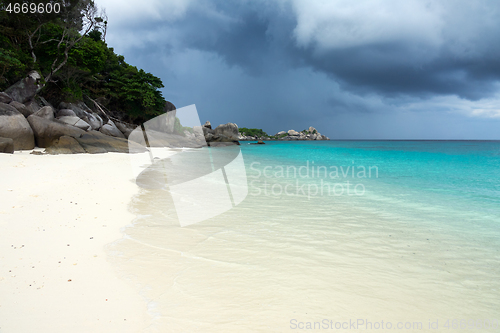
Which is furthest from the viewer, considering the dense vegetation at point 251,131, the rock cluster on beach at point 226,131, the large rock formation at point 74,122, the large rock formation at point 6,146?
the dense vegetation at point 251,131

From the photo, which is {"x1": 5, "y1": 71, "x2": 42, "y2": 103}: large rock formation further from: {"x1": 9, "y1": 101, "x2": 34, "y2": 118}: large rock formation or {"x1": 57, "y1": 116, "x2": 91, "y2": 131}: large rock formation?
{"x1": 9, "y1": 101, "x2": 34, "y2": 118}: large rock formation

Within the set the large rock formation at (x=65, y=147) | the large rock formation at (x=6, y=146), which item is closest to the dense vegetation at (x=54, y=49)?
the large rock formation at (x=65, y=147)

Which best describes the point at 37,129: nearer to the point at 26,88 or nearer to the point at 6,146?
the point at 6,146

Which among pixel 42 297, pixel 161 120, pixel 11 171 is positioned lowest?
pixel 42 297

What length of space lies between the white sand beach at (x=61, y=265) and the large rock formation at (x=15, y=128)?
8594 mm

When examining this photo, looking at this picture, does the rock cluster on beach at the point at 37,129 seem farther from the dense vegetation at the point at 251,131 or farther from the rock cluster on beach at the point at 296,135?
the rock cluster on beach at the point at 296,135

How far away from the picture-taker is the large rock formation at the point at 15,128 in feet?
38.3

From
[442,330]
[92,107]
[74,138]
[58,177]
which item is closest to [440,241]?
[442,330]

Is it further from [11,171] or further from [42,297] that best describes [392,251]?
[11,171]

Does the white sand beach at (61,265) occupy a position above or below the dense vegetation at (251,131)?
below

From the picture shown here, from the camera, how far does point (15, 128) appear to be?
474 inches

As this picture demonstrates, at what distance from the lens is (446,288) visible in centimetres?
283

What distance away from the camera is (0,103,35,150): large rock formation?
11.7 metres

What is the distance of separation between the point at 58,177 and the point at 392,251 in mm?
7711
